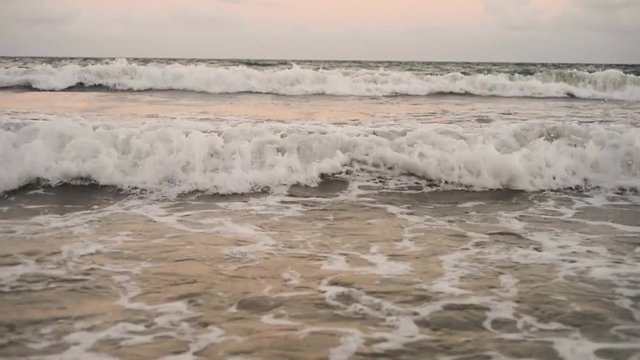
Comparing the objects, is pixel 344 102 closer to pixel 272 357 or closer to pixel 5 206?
pixel 5 206

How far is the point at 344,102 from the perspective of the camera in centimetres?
1892

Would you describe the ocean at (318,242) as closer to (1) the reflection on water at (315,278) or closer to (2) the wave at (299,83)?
(1) the reflection on water at (315,278)

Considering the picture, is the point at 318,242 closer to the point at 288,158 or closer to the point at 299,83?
the point at 288,158

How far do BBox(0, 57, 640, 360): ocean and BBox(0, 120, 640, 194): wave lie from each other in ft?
0.10

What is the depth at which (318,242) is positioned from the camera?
5727 millimetres

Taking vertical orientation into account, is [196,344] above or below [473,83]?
below

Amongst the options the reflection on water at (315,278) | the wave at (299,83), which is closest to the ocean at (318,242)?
the reflection on water at (315,278)

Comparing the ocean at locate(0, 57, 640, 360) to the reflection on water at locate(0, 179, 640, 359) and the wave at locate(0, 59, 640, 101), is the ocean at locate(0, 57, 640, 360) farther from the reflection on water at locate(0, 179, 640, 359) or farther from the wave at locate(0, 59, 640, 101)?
the wave at locate(0, 59, 640, 101)

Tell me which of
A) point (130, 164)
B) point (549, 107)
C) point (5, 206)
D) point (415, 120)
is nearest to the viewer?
point (5, 206)

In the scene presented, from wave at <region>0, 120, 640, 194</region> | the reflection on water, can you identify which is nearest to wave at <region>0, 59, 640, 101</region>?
wave at <region>0, 120, 640, 194</region>

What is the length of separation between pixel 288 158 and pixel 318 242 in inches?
131

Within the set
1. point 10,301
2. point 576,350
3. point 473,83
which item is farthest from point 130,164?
point 473,83

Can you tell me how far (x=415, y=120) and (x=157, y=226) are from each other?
9.04m

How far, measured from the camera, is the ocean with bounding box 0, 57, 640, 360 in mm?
3678
